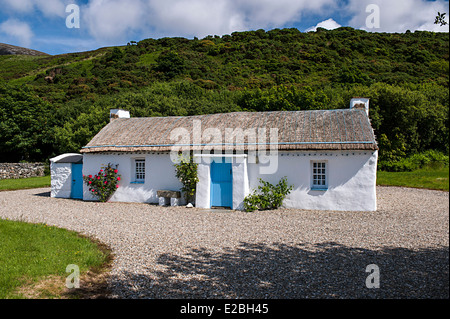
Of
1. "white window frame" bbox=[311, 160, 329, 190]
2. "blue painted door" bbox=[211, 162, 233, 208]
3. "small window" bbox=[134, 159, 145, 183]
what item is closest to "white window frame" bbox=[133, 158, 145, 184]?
"small window" bbox=[134, 159, 145, 183]

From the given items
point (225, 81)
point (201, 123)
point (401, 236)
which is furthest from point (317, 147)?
point (225, 81)

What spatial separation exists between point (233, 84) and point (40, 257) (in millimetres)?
44968

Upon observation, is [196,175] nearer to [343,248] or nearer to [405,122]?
[343,248]

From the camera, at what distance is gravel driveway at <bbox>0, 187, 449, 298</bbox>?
5.15 m

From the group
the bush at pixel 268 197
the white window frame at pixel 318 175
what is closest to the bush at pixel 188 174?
the bush at pixel 268 197

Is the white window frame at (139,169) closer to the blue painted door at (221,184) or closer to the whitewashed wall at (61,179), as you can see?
the blue painted door at (221,184)

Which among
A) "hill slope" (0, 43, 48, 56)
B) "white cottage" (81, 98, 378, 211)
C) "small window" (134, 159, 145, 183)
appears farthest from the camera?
"hill slope" (0, 43, 48, 56)

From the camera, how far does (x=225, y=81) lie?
5059 centimetres

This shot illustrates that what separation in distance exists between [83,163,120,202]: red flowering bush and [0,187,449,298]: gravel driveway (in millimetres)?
2171

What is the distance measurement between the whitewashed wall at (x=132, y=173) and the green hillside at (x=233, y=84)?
11.3 metres

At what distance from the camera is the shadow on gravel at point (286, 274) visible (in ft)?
16.8

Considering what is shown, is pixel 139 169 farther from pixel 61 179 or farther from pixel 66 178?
pixel 61 179

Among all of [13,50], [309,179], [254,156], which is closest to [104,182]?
[254,156]

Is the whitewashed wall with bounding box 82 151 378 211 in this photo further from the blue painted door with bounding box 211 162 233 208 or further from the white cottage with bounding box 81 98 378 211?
the blue painted door with bounding box 211 162 233 208
